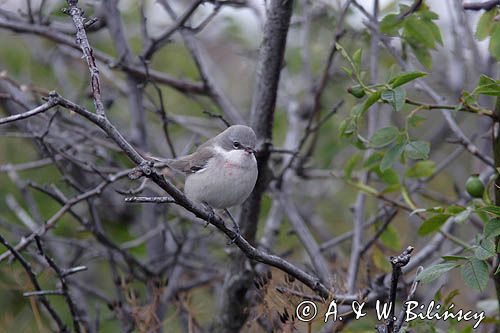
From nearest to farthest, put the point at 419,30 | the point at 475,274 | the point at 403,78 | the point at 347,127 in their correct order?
the point at 475,274, the point at 403,78, the point at 347,127, the point at 419,30

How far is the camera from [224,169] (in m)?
3.27

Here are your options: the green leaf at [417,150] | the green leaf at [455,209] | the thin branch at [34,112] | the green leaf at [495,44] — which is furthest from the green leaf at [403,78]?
the thin branch at [34,112]

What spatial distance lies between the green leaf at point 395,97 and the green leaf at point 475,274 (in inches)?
22.9

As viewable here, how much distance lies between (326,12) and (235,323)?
2241mm

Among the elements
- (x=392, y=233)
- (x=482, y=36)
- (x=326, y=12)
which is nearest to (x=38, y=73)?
(x=326, y=12)

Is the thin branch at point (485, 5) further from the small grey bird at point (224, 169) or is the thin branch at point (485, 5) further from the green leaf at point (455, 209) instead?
the small grey bird at point (224, 169)

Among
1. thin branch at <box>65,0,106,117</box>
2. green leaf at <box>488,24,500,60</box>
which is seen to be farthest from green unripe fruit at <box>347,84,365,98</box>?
thin branch at <box>65,0,106,117</box>

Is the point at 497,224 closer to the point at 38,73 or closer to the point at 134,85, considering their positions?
the point at 134,85

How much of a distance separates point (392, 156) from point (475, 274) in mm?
622

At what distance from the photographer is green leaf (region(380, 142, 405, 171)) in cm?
249

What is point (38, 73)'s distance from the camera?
18.9ft

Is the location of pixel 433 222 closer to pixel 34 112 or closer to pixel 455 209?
pixel 455 209

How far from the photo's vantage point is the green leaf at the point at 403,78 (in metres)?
2.21

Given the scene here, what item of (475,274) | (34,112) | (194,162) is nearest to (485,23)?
(475,274)
